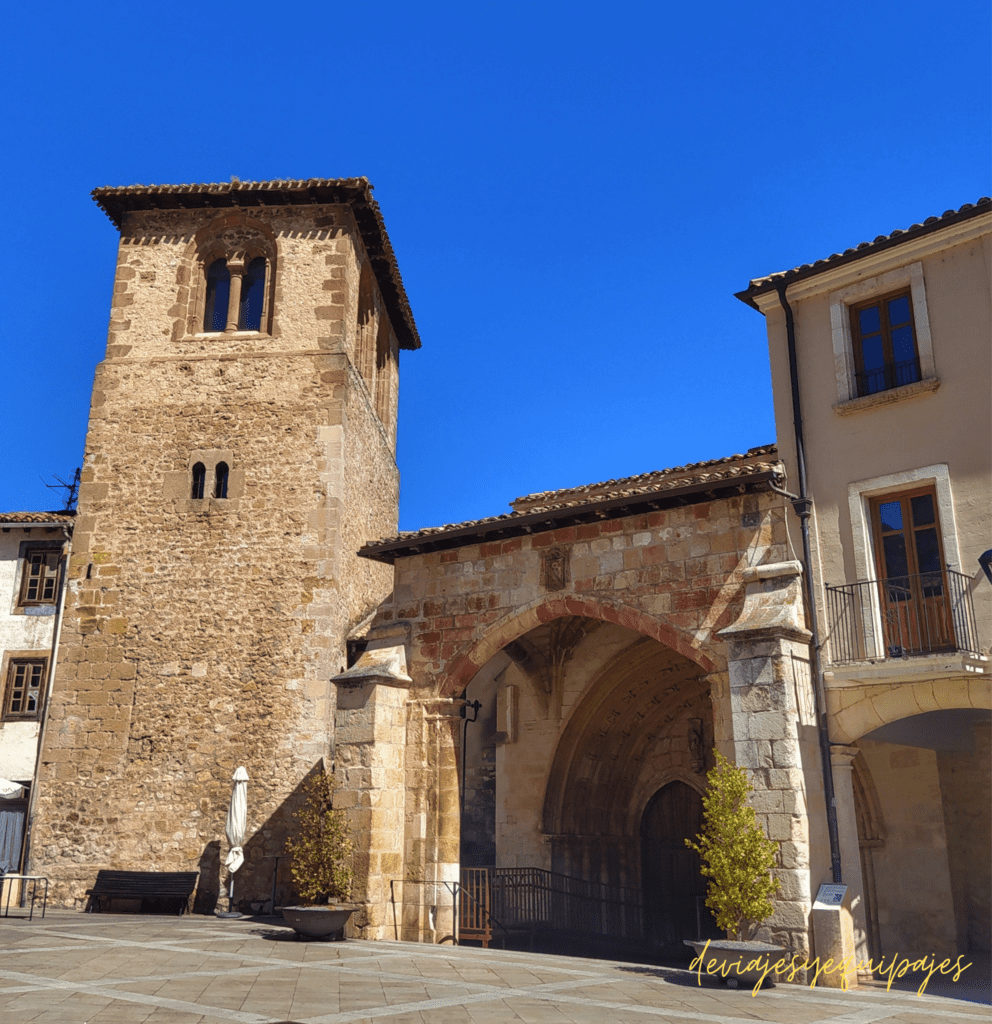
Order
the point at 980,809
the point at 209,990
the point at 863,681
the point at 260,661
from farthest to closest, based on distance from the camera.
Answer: the point at 260,661
the point at 980,809
the point at 863,681
the point at 209,990

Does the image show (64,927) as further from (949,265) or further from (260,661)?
(949,265)

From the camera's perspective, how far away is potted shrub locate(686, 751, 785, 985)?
34.2 feet

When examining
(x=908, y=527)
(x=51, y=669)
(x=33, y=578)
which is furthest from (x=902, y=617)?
(x=33, y=578)

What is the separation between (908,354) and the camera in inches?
491

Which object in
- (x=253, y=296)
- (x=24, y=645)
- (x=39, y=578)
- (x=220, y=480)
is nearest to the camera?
(x=24, y=645)

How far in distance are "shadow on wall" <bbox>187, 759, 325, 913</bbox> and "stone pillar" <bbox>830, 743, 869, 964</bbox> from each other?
8716 millimetres

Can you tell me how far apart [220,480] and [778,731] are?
11.8 meters

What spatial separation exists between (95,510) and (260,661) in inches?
177

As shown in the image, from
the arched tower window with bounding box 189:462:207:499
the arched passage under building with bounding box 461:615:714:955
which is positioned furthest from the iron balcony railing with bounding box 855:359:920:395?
the arched tower window with bounding box 189:462:207:499

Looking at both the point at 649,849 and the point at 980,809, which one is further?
the point at 649,849

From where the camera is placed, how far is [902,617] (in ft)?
38.2

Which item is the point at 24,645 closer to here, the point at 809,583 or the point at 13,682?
the point at 13,682

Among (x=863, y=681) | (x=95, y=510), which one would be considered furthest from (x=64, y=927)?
(x=863, y=681)

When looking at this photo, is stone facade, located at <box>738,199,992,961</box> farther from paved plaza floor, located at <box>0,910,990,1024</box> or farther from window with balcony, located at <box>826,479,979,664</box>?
paved plaza floor, located at <box>0,910,990,1024</box>
